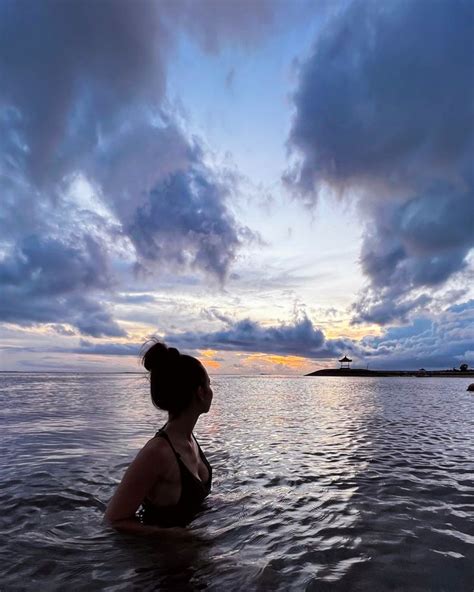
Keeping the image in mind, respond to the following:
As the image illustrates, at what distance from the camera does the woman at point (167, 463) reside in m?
4.45

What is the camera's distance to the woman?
14.6 ft

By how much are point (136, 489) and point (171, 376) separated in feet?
4.29

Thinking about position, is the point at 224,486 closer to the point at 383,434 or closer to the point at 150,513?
the point at 150,513

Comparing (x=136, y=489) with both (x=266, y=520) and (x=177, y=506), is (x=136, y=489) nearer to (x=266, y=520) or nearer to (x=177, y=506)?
(x=177, y=506)

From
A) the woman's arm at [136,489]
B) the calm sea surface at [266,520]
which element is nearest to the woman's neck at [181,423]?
the woman's arm at [136,489]

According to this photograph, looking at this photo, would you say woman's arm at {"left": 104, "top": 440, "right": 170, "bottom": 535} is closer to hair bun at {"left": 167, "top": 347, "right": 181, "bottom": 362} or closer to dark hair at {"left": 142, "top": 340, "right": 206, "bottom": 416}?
dark hair at {"left": 142, "top": 340, "right": 206, "bottom": 416}

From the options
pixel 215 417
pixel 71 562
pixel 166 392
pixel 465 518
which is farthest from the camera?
pixel 215 417

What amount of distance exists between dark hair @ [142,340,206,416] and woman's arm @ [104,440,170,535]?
24.3 inches

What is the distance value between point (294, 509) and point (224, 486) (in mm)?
1950

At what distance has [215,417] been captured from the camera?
21.8m

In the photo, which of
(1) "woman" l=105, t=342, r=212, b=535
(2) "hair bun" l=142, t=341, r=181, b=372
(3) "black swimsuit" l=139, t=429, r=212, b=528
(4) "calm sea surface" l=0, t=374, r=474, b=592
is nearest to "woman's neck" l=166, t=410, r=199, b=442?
(1) "woman" l=105, t=342, r=212, b=535

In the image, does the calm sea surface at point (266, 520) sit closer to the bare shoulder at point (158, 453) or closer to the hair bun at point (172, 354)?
the bare shoulder at point (158, 453)

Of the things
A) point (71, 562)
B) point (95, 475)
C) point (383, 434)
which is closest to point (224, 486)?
point (95, 475)

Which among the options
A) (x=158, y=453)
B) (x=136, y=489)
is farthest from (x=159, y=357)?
(x=136, y=489)
